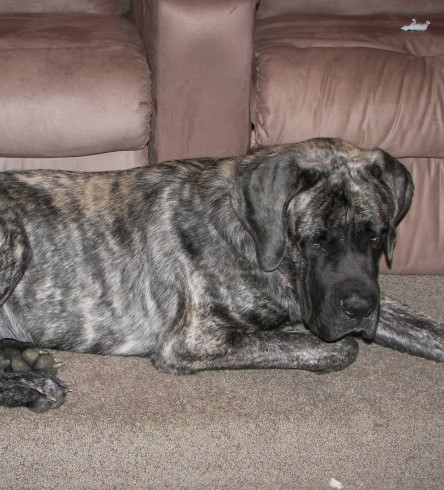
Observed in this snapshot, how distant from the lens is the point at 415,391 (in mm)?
2828

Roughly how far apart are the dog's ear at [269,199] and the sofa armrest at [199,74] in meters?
0.77

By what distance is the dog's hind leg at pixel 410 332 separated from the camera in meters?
3.02

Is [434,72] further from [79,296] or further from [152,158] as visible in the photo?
[79,296]

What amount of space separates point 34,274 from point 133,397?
56 centimetres

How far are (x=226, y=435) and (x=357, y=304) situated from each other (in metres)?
0.61

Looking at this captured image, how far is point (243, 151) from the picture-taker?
3.46 metres

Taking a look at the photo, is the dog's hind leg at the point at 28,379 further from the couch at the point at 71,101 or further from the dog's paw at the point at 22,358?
the couch at the point at 71,101

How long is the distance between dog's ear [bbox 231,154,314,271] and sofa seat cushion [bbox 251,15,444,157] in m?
0.69

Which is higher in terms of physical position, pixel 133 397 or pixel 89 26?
pixel 89 26

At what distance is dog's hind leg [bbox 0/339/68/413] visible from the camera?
2.62m

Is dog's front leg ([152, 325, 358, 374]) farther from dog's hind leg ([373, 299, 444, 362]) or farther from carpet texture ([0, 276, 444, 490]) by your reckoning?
dog's hind leg ([373, 299, 444, 362])

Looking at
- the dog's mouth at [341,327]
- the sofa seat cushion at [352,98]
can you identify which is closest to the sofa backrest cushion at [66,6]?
the sofa seat cushion at [352,98]

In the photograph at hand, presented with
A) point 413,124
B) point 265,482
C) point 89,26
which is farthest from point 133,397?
point 89,26

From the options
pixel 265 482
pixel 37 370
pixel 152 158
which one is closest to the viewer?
pixel 265 482
